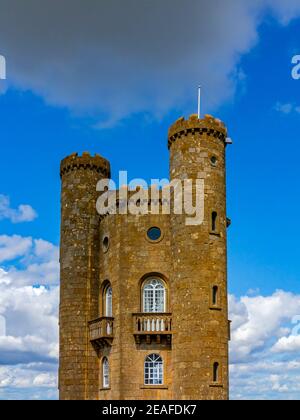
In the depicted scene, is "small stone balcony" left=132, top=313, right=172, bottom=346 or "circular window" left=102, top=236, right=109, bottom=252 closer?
"small stone balcony" left=132, top=313, right=172, bottom=346

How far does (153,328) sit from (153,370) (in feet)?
8.40

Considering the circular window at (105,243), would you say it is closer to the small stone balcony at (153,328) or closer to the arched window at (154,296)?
the arched window at (154,296)

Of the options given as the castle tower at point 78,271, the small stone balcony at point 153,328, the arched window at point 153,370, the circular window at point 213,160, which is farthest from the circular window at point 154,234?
the arched window at point 153,370

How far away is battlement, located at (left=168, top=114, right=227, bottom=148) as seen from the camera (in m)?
44.2

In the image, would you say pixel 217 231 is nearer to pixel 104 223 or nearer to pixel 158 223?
pixel 158 223

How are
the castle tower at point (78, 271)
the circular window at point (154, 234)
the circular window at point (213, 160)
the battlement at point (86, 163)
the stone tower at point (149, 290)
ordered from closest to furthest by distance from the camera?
1. the stone tower at point (149, 290)
2. the circular window at point (213, 160)
3. the circular window at point (154, 234)
4. the castle tower at point (78, 271)
5. the battlement at point (86, 163)

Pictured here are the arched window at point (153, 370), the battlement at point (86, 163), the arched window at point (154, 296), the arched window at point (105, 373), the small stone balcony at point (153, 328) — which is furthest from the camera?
the battlement at point (86, 163)

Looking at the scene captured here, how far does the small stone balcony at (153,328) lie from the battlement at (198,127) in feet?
35.9

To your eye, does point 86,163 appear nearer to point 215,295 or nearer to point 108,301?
point 108,301

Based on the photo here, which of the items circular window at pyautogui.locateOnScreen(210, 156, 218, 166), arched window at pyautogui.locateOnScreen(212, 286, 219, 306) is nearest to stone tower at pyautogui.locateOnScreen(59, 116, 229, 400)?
arched window at pyautogui.locateOnScreen(212, 286, 219, 306)

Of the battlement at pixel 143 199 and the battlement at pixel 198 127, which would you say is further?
the battlement at pixel 143 199

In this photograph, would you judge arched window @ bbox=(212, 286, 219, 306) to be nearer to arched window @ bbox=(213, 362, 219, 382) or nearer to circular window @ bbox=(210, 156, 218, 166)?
arched window @ bbox=(213, 362, 219, 382)

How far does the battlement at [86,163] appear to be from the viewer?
50.5 metres

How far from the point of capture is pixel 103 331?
45281mm
